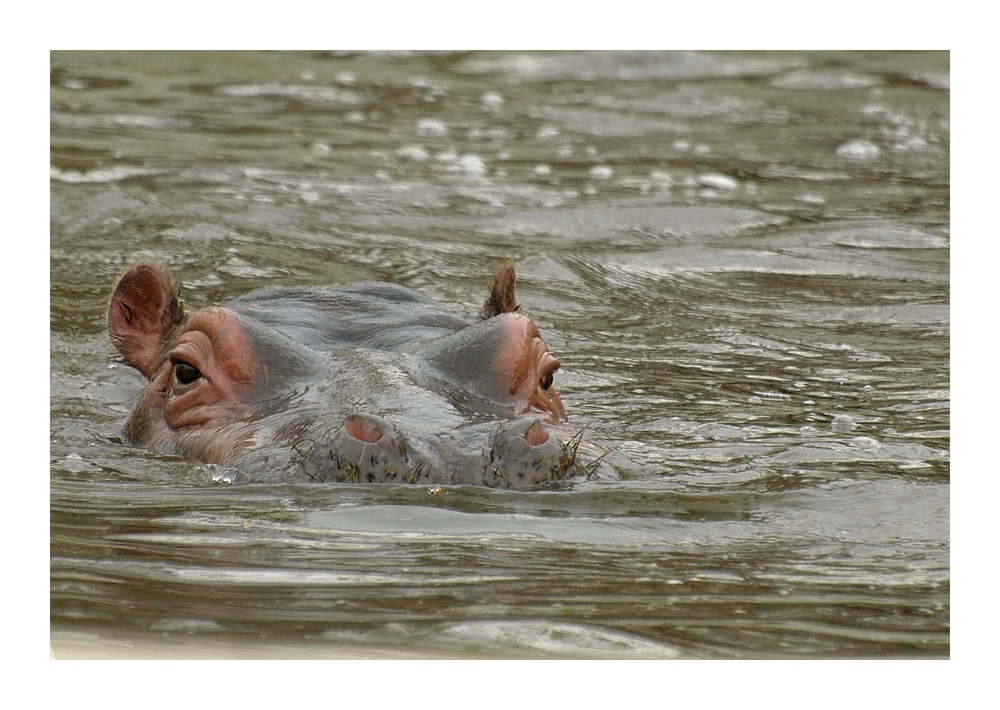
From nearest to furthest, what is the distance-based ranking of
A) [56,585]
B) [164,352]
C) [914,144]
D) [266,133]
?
[56,585]
[164,352]
[914,144]
[266,133]

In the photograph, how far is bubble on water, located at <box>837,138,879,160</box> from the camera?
10930mm

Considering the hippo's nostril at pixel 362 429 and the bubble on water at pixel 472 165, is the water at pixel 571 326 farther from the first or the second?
the hippo's nostril at pixel 362 429

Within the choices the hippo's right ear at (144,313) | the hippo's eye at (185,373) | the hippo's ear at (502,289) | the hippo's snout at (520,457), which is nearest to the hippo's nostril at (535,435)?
the hippo's snout at (520,457)

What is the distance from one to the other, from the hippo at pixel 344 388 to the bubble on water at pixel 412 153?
497 cm

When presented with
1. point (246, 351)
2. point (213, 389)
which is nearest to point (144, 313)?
point (213, 389)

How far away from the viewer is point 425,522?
4715 mm

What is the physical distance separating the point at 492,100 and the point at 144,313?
4327 millimetres

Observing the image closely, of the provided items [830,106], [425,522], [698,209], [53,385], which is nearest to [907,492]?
[425,522]

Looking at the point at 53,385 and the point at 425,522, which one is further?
the point at 53,385

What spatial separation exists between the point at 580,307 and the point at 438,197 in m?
2.32

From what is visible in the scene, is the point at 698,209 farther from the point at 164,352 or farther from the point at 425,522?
the point at 425,522

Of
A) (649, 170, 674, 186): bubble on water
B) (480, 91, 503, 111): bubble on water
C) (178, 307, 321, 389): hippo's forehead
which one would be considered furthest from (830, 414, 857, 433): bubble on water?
(649, 170, 674, 186): bubble on water

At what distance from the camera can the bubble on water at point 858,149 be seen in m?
10.9

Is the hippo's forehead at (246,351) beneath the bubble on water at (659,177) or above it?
beneath
